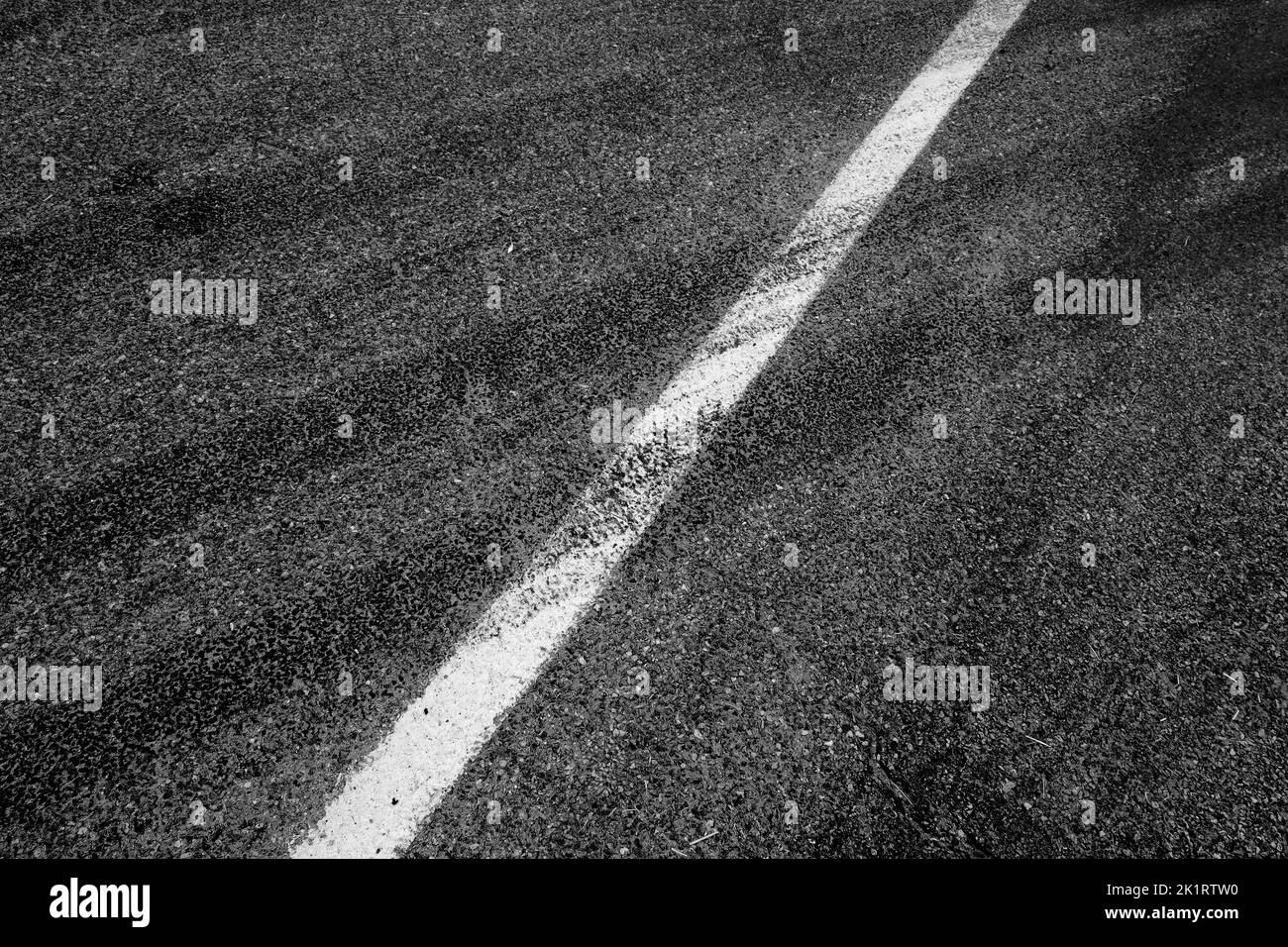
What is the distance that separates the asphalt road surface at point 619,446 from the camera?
254 centimetres

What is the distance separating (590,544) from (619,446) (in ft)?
1.50

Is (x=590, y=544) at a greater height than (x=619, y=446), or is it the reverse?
(x=619, y=446)

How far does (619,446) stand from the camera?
3314mm

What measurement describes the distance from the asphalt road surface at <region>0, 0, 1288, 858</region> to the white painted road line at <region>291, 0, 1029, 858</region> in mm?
23

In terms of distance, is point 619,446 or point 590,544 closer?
point 590,544

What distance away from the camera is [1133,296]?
13.3 ft

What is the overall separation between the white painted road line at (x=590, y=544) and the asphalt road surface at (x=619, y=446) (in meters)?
0.02

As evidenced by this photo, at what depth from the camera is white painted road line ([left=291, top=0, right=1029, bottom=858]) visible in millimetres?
2451

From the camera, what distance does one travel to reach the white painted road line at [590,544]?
2.45 meters

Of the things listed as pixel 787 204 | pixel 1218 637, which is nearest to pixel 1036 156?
pixel 787 204

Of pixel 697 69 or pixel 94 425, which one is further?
pixel 697 69

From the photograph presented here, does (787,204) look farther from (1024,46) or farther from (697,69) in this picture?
(1024,46)

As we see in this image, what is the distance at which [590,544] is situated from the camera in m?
3.04

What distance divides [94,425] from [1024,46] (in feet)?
18.4
